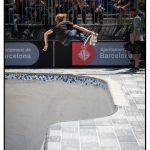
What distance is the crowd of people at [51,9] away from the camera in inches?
526

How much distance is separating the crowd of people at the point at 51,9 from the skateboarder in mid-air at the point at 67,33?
1.58 ft

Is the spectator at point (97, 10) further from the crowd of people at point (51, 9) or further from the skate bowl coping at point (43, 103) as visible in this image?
the skate bowl coping at point (43, 103)

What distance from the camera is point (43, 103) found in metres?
10.7

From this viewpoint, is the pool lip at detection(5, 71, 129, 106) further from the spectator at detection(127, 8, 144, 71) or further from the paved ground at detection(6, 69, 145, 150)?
the spectator at detection(127, 8, 144, 71)

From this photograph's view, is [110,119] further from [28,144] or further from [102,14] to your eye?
[102,14]

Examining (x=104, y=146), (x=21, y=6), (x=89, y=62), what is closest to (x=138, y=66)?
(x=89, y=62)

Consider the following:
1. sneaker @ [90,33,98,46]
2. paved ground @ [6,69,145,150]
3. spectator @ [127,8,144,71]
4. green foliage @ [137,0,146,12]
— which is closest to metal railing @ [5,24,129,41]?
sneaker @ [90,33,98,46]

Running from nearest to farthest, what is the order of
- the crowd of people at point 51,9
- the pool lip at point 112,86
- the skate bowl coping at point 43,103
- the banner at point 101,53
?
the pool lip at point 112,86 → the skate bowl coping at point 43,103 → the banner at point 101,53 → the crowd of people at point 51,9

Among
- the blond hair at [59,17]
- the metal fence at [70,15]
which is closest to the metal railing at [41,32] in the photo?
the metal fence at [70,15]

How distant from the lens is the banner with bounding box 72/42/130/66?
12703 millimetres

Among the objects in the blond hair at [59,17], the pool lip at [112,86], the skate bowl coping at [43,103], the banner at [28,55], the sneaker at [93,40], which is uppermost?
the blond hair at [59,17]

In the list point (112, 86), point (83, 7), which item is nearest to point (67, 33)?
point (83, 7)

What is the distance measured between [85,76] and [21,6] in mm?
3744

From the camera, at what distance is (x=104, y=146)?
5875 millimetres
